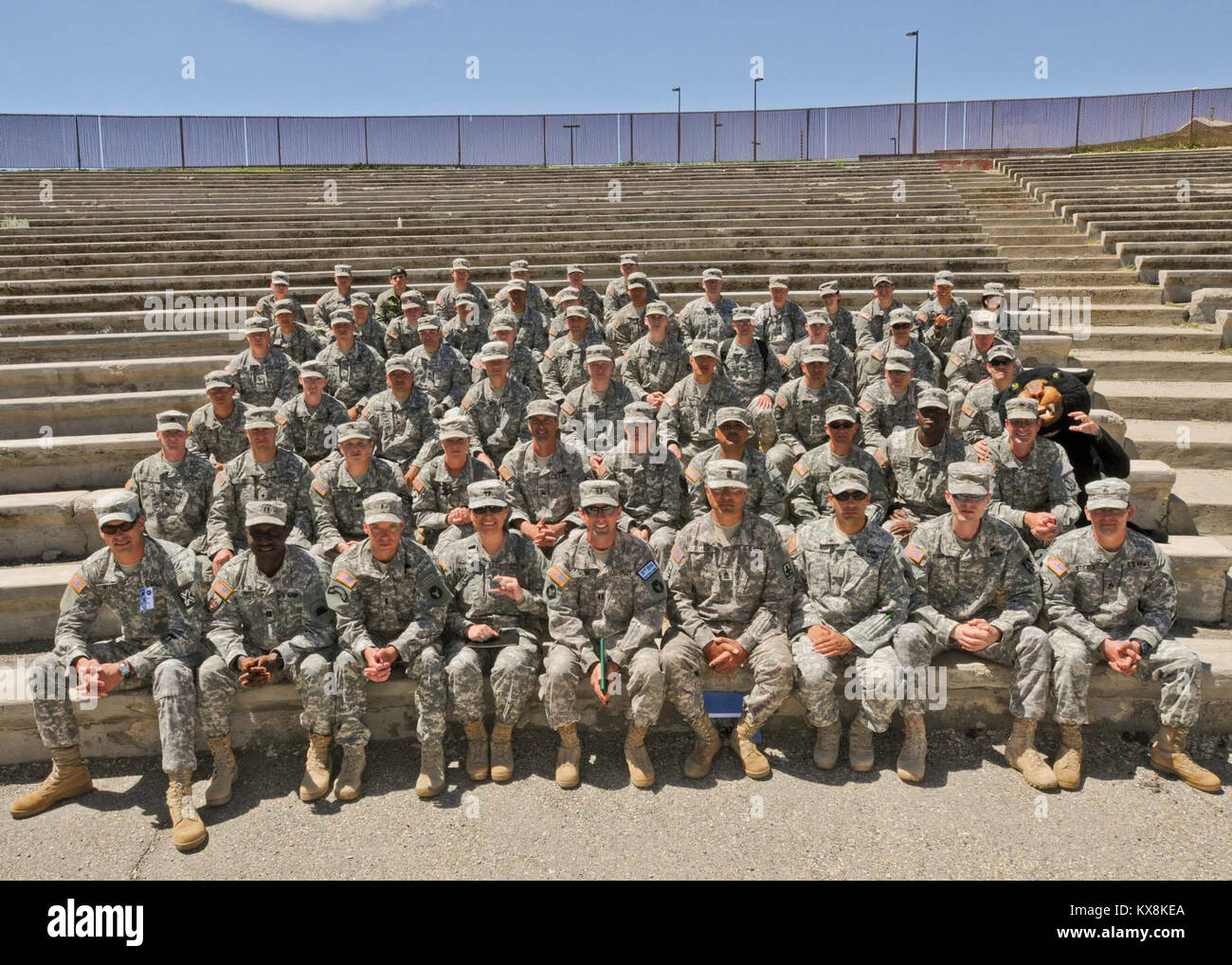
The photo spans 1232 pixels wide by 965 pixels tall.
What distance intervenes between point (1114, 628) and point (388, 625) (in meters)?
4.76

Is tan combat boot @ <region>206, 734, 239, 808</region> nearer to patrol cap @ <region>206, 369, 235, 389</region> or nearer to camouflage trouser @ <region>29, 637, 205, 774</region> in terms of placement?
camouflage trouser @ <region>29, 637, 205, 774</region>

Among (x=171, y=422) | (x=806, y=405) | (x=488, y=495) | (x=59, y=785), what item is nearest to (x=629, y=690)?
(x=488, y=495)

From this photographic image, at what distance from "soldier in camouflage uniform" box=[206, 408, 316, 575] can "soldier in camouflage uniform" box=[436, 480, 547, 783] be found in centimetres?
161

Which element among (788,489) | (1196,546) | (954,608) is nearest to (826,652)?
(954,608)

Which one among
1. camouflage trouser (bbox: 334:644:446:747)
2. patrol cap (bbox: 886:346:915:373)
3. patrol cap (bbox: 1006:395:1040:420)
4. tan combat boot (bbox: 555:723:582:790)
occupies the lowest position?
tan combat boot (bbox: 555:723:582:790)

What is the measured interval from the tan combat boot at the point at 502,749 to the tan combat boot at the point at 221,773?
162 centimetres

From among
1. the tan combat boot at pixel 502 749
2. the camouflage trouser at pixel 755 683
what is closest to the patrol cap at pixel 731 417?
the camouflage trouser at pixel 755 683

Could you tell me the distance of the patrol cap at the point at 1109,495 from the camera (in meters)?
5.18

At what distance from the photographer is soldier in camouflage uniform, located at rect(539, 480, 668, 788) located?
Answer: 5.13 meters

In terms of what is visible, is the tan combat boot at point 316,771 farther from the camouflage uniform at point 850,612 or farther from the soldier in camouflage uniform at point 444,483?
the camouflage uniform at point 850,612

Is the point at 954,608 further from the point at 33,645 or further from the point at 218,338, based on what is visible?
the point at 218,338

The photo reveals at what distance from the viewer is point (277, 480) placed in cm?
654

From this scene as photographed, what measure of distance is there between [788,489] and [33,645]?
6.07 m

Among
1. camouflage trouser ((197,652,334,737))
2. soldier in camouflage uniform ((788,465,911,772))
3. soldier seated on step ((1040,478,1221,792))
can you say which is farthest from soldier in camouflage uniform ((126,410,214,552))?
soldier seated on step ((1040,478,1221,792))
